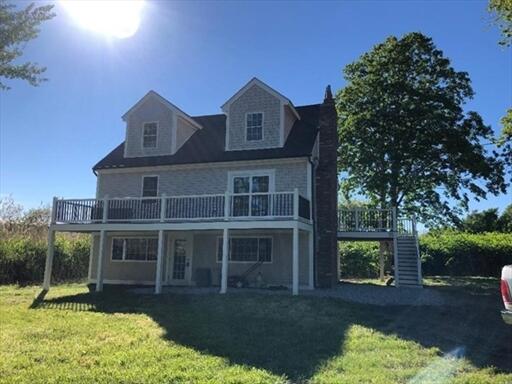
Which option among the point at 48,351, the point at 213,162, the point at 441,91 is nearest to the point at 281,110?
the point at 213,162

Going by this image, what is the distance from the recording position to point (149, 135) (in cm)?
2194

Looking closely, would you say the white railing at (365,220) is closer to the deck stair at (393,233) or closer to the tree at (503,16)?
the deck stair at (393,233)

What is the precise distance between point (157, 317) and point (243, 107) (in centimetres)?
1105

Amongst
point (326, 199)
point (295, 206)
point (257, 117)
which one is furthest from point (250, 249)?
point (257, 117)

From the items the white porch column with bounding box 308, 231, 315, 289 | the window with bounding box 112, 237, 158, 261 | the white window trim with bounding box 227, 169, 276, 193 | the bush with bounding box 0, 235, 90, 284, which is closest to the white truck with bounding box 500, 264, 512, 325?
the white porch column with bounding box 308, 231, 315, 289

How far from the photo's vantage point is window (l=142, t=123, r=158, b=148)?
71.8 feet

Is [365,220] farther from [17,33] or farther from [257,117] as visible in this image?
[17,33]

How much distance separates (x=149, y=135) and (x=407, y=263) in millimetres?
13186

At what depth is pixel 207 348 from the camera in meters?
8.49

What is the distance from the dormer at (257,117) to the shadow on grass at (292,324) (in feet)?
23.9

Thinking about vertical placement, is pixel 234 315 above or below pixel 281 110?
below

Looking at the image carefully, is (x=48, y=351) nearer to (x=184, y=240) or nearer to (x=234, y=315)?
(x=234, y=315)

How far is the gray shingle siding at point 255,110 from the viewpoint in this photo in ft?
65.2

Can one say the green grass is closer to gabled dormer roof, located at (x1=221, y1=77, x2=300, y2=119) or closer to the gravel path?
the gravel path
